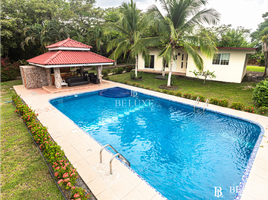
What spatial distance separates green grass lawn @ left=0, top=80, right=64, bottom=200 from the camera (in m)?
3.67

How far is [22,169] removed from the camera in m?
4.40

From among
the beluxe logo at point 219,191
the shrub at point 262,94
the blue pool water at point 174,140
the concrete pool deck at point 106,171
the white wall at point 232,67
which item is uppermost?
the white wall at point 232,67

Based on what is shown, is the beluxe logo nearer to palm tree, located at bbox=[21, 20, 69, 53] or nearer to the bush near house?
the bush near house

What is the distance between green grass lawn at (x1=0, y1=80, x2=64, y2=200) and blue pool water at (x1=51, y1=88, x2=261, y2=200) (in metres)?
2.47

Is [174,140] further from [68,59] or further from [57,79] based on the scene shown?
[57,79]

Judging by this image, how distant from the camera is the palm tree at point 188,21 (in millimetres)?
11617

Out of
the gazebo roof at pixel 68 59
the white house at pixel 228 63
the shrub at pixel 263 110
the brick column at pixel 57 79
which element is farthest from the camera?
the white house at pixel 228 63

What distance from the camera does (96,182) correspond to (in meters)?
3.97

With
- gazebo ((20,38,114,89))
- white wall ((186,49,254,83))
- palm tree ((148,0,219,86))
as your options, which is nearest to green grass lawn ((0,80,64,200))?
gazebo ((20,38,114,89))

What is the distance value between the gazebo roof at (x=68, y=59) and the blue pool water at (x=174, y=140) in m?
3.28

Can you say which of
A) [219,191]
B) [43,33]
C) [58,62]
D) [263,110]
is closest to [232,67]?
[263,110]

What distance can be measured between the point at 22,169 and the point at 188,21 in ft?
47.3

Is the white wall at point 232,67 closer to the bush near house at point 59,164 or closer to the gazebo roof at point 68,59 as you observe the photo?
the gazebo roof at point 68,59

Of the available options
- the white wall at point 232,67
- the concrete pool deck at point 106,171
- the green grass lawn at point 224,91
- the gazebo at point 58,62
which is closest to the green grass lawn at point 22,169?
the concrete pool deck at point 106,171
